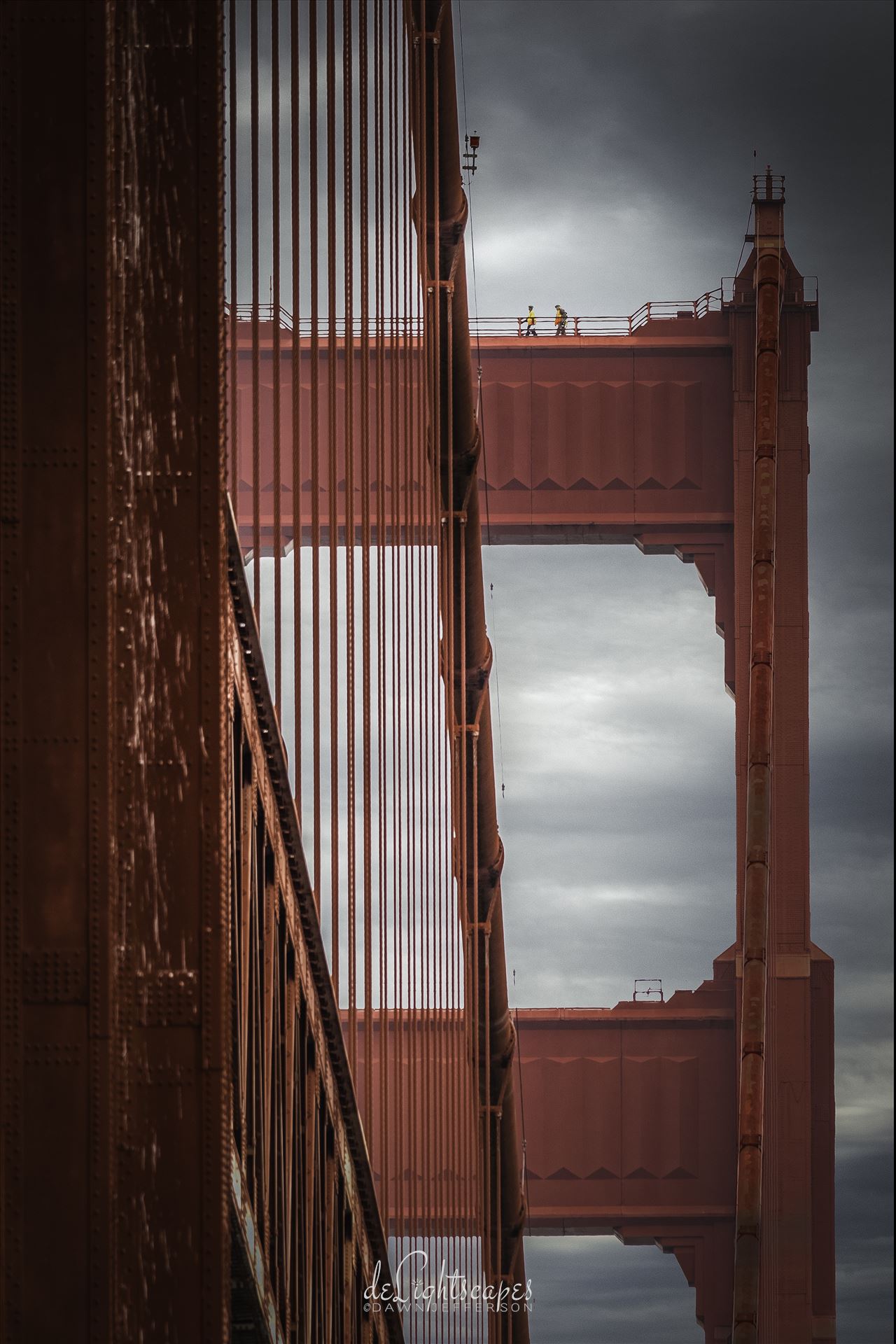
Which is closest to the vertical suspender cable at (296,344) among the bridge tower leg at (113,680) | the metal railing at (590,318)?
the bridge tower leg at (113,680)

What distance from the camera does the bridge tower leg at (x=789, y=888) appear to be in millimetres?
15180

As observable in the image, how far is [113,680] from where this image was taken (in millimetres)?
4000

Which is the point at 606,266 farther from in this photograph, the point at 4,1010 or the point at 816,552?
the point at 4,1010

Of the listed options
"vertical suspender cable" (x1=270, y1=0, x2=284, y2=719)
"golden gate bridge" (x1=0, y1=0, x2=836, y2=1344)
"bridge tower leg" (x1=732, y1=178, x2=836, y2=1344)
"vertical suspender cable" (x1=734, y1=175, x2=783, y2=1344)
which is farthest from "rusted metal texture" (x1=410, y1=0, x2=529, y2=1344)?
"vertical suspender cable" (x1=270, y1=0, x2=284, y2=719)

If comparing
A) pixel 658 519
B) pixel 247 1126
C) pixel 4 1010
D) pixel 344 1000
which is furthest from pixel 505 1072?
pixel 4 1010

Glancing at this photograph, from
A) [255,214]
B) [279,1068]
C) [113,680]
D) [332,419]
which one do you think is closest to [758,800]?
[332,419]

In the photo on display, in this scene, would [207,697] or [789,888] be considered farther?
[789,888]

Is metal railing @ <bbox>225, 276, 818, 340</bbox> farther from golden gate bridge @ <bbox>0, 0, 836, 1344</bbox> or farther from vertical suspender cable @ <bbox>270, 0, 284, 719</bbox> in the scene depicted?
vertical suspender cable @ <bbox>270, 0, 284, 719</bbox>

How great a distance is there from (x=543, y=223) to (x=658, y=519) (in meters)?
5.19

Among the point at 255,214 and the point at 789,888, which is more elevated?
the point at 255,214

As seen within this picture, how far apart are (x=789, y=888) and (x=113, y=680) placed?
1257 cm

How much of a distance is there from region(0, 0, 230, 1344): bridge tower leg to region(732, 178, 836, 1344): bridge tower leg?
11322mm

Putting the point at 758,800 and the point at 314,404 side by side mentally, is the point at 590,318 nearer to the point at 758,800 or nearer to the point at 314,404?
the point at 758,800

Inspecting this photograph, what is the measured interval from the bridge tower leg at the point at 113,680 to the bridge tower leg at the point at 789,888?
11.3 m
